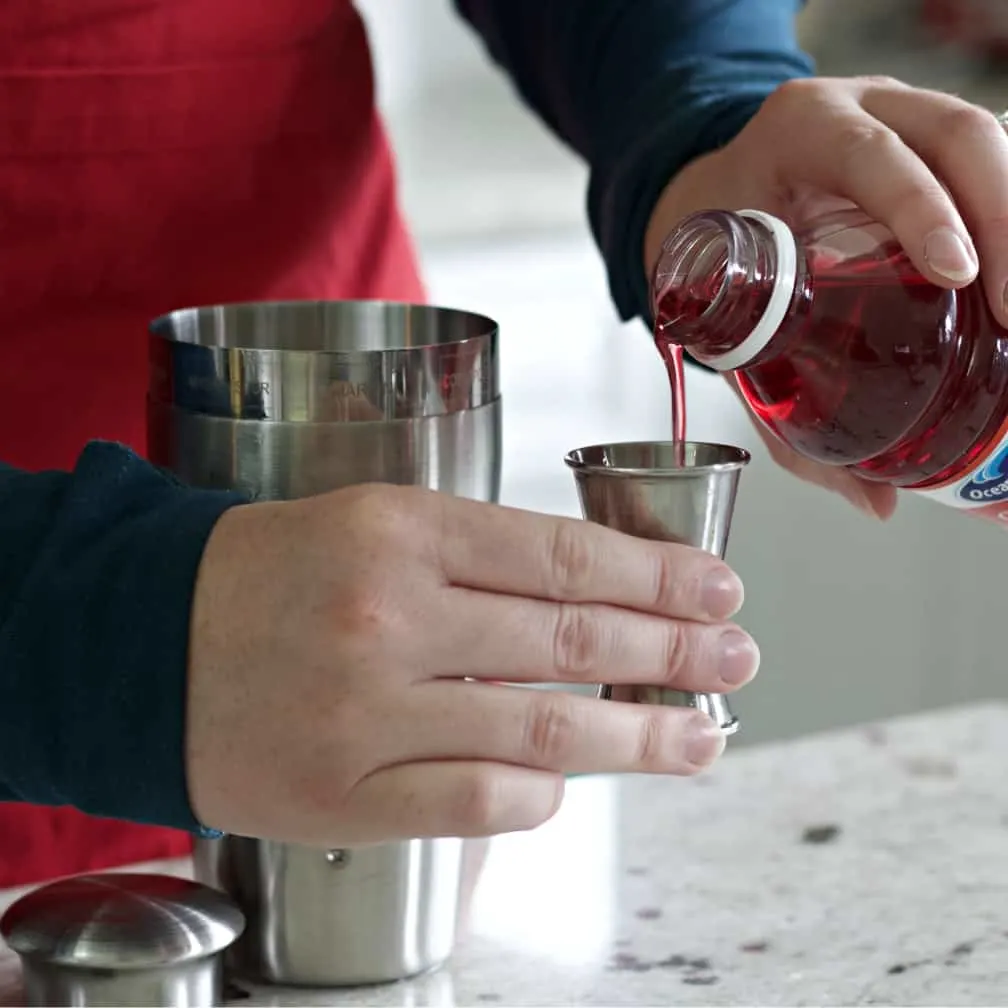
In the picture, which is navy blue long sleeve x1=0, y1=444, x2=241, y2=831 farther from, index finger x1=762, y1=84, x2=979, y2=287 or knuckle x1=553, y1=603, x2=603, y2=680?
index finger x1=762, y1=84, x2=979, y2=287

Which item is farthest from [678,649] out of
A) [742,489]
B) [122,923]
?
[742,489]

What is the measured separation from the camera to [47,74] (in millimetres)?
855

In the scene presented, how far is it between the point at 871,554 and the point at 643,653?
5.71 feet

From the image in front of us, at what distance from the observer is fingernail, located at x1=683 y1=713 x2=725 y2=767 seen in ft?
1.87

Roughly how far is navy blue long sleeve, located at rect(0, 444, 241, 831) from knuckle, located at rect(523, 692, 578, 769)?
113 mm

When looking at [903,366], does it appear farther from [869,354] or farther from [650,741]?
[650,741]

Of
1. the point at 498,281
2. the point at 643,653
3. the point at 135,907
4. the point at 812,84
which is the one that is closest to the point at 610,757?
the point at 643,653

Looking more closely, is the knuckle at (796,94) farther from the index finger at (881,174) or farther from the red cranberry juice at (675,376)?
the red cranberry juice at (675,376)

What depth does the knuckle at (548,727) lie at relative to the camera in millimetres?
549

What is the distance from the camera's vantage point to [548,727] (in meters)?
0.55

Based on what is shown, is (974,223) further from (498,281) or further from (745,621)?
(745,621)

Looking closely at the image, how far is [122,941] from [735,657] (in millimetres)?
249

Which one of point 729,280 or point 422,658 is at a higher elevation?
point 729,280

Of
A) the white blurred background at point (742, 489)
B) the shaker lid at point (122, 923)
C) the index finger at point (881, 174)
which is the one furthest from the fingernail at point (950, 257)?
the white blurred background at point (742, 489)
